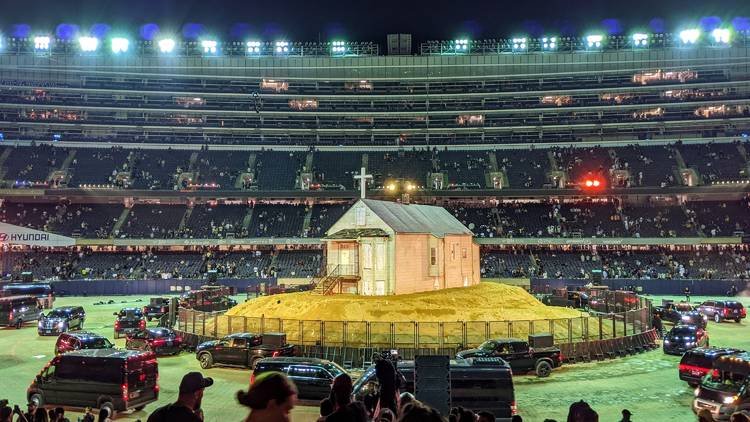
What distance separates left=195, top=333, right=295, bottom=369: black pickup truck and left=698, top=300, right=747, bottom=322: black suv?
3292 cm

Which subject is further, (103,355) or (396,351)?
(396,351)

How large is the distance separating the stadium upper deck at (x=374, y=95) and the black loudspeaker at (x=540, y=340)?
57.5m

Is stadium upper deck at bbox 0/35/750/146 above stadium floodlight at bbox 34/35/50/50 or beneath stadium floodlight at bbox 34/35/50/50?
beneath

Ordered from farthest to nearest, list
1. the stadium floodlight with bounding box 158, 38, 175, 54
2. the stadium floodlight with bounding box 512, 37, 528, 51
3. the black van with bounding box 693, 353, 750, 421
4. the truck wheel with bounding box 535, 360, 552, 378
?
the stadium floodlight with bounding box 512, 37, 528, 51, the stadium floodlight with bounding box 158, 38, 175, 54, the truck wheel with bounding box 535, 360, 552, 378, the black van with bounding box 693, 353, 750, 421

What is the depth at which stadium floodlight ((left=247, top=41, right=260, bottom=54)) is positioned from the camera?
8038cm

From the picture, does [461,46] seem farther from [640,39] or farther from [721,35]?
[721,35]

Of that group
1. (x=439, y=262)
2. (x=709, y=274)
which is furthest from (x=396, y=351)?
(x=709, y=274)

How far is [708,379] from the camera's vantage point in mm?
18078

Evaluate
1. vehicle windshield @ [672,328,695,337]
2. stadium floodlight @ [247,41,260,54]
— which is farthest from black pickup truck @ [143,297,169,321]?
stadium floodlight @ [247,41,260,54]

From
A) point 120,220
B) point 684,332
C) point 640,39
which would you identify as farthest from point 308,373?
point 640,39

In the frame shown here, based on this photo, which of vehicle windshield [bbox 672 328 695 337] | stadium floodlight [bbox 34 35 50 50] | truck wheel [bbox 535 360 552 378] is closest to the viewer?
truck wheel [bbox 535 360 552 378]

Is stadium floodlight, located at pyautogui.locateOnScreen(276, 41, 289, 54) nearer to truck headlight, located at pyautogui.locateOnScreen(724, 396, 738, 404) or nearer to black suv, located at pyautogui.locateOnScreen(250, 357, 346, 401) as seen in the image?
black suv, located at pyautogui.locateOnScreen(250, 357, 346, 401)

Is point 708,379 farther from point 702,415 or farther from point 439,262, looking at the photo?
point 439,262

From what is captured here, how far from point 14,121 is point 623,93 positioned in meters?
88.0
